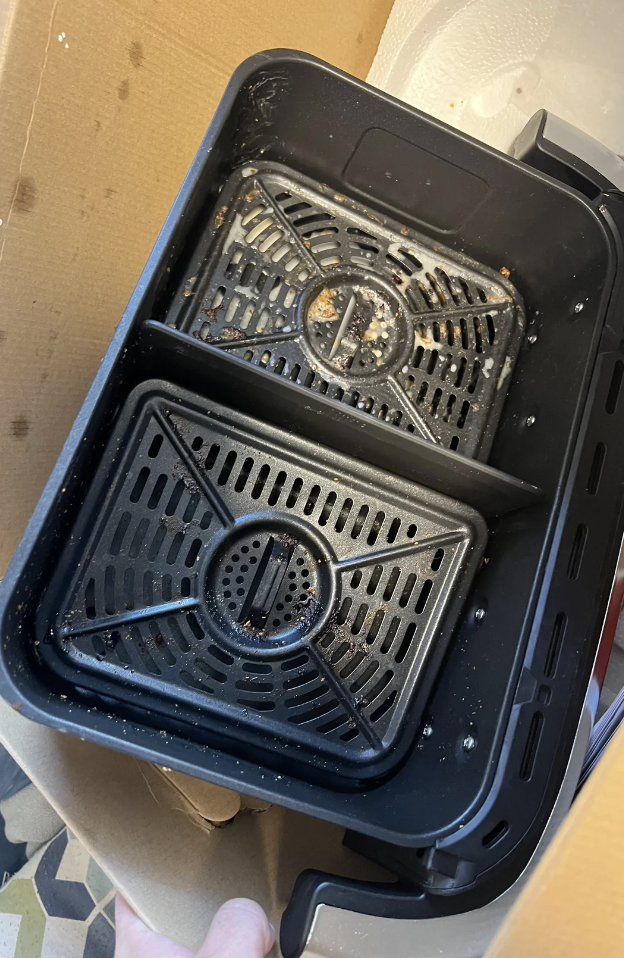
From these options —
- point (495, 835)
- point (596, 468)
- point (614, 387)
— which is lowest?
point (495, 835)

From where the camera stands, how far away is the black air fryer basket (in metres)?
0.68

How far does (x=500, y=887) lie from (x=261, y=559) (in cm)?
43

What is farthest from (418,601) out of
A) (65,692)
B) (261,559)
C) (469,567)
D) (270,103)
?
(270,103)

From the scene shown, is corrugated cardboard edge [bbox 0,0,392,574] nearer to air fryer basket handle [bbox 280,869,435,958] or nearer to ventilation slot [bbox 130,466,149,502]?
ventilation slot [bbox 130,466,149,502]

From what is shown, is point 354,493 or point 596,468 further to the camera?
point 354,493

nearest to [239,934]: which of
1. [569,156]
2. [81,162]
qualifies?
[81,162]

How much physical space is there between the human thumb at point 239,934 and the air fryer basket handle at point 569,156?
3.21ft

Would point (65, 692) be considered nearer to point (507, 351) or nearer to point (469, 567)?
point (469, 567)

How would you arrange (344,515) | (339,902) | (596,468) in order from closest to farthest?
(339,902) → (596,468) → (344,515)

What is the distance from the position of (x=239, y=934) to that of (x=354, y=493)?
1.64 feet

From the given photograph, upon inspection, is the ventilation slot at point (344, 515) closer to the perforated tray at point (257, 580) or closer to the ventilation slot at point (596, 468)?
the perforated tray at point (257, 580)

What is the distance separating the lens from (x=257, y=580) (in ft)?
2.69

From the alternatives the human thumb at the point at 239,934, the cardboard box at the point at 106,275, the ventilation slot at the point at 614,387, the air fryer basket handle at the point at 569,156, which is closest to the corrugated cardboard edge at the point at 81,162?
the cardboard box at the point at 106,275

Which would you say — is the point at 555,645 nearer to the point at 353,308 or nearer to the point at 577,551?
the point at 577,551
